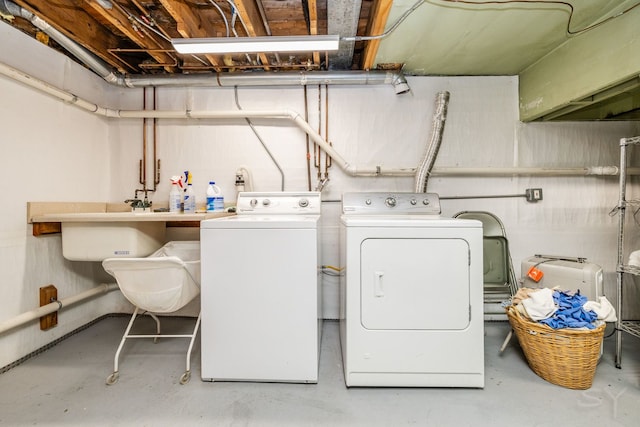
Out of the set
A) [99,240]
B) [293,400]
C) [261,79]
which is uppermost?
[261,79]

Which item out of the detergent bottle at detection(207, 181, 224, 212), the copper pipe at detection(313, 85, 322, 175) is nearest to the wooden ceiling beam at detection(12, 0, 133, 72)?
the detergent bottle at detection(207, 181, 224, 212)

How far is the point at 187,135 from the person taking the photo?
8.49ft

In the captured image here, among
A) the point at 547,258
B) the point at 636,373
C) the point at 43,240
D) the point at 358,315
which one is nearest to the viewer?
the point at 358,315

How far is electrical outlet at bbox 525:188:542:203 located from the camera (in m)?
2.46

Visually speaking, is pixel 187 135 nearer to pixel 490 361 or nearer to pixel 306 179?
pixel 306 179

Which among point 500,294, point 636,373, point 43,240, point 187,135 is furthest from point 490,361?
point 43,240

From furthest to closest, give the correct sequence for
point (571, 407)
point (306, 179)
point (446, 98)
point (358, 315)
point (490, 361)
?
point (306, 179), point (446, 98), point (490, 361), point (358, 315), point (571, 407)

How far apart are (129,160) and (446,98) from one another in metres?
2.91

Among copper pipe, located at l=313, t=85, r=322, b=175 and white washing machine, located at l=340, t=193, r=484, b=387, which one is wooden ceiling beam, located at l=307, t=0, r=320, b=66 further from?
white washing machine, located at l=340, t=193, r=484, b=387

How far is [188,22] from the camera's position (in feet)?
6.08

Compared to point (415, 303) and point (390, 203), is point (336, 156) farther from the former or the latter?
point (415, 303)

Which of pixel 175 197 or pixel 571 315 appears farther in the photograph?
pixel 175 197

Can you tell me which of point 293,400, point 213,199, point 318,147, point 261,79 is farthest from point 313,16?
point 293,400

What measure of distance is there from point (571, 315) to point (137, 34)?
10.8 ft
